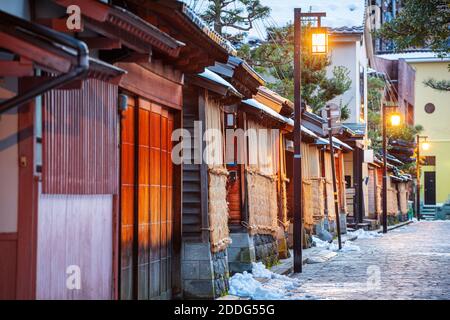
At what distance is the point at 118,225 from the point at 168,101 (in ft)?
11.0

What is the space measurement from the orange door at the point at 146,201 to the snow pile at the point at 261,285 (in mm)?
2028

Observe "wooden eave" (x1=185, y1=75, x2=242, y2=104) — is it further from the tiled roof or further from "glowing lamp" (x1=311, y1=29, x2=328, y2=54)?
the tiled roof

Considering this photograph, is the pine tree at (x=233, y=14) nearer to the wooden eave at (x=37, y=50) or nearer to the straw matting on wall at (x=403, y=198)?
the wooden eave at (x=37, y=50)

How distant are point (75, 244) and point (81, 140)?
1.29 meters

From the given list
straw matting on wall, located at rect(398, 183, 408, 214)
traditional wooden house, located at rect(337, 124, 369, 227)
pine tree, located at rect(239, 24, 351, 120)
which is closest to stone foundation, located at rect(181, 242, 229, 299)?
pine tree, located at rect(239, 24, 351, 120)

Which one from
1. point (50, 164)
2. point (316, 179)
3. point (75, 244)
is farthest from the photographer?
point (316, 179)

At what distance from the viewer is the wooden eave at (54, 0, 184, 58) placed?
9.86 meters

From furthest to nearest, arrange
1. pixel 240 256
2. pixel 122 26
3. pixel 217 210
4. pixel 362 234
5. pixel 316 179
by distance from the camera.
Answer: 1. pixel 362 234
2. pixel 316 179
3. pixel 240 256
4. pixel 217 210
5. pixel 122 26

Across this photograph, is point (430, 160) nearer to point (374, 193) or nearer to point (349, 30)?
point (374, 193)

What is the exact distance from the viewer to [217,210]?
17.5 metres

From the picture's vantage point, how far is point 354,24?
51.6m

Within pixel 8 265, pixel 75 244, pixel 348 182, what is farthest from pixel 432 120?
pixel 8 265
